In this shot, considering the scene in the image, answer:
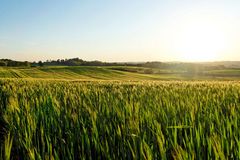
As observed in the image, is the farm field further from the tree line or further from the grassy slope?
the tree line

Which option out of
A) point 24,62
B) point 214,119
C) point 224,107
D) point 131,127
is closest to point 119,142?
point 131,127

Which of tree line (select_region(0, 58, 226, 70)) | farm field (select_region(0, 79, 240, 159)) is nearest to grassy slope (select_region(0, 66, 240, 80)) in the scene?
tree line (select_region(0, 58, 226, 70))

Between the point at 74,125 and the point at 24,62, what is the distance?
97391mm

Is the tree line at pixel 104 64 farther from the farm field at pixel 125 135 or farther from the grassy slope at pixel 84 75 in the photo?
the farm field at pixel 125 135

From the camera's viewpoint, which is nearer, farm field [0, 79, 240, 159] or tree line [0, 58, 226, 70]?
farm field [0, 79, 240, 159]

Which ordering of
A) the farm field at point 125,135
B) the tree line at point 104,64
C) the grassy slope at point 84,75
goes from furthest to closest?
the tree line at point 104,64 → the grassy slope at point 84,75 → the farm field at point 125,135

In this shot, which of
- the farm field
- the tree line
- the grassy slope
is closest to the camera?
the farm field

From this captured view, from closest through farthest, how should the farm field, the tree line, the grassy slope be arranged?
the farm field
the grassy slope
the tree line

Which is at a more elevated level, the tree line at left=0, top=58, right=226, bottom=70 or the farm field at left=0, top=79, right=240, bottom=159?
the farm field at left=0, top=79, right=240, bottom=159

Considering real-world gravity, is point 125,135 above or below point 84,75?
above

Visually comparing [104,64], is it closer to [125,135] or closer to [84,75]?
[84,75]

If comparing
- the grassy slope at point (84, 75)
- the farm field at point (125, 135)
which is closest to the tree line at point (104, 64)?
the grassy slope at point (84, 75)

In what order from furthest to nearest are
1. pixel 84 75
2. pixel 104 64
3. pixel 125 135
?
pixel 104 64 < pixel 84 75 < pixel 125 135

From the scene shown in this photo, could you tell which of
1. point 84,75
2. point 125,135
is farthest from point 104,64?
point 125,135
